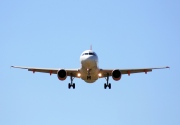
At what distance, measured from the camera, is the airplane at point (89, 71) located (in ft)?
159

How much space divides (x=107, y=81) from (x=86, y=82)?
4889 millimetres

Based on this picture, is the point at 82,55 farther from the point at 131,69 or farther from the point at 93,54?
the point at 131,69

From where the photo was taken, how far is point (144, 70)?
56.3m

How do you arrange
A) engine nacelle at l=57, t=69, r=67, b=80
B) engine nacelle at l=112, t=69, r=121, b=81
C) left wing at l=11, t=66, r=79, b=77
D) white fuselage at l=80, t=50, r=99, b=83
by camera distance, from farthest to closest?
left wing at l=11, t=66, r=79, b=77 → engine nacelle at l=112, t=69, r=121, b=81 → engine nacelle at l=57, t=69, r=67, b=80 → white fuselage at l=80, t=50, r=99, b=83

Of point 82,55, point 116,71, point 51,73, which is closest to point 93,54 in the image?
point 82,55

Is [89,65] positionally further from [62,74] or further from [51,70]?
[51,70]

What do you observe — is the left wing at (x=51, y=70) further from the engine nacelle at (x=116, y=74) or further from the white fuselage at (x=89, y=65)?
the engine nacelle at (x=116, y=74)

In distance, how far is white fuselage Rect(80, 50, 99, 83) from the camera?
48125 mm

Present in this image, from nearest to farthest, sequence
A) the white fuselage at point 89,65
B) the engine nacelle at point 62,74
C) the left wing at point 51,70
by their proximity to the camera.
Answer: the white fuselage at point 89,65, the engine nacelle at point 62,74, the left wing at point 51,70

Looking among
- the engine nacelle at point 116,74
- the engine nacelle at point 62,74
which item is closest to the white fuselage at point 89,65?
the engine nacelle at point 62,74

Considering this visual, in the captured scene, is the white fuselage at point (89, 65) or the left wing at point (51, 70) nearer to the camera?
the white fuselage at point (89, 65)

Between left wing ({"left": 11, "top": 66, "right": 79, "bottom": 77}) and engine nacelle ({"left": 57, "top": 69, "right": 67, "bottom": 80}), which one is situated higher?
left wing ({"left": 11, "top": 66, "right": 79, "bottom": 77})

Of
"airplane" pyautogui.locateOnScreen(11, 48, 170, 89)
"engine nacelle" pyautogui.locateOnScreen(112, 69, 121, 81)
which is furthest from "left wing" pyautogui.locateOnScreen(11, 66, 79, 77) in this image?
"engine nacelle" pyautogui.locateOnScreen(112, 69, 121, 81)

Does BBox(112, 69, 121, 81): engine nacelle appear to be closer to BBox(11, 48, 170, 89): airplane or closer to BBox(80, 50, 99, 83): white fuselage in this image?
BBox(11, 48, 170, 89): airplane
